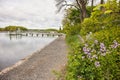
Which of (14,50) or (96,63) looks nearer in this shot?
(96,63)

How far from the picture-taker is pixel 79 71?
722 centimetres

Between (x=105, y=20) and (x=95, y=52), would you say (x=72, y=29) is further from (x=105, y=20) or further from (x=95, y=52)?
(x=95, y=52)

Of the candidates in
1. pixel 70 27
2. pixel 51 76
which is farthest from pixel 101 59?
pixel 70 27

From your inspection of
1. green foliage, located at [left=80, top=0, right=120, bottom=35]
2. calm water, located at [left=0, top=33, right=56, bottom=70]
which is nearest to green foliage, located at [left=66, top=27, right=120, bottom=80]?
green foliage, located at [left=80, top=0, right=120, bottom=35]

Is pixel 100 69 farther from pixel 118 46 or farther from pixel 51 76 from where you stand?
pixel 51 76

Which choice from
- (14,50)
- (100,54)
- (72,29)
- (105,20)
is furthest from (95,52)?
(14,50)

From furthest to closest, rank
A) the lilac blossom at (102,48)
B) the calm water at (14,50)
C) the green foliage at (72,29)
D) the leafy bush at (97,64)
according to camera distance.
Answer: the green foliage at (72,29) < the calm water at (14,50) < the lilac blossom at (102,48) < the leafy bush at (97,64)

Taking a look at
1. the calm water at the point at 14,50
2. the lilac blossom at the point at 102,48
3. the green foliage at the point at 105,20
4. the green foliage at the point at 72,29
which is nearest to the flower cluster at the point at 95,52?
the lilac blossom at the point at 102,48

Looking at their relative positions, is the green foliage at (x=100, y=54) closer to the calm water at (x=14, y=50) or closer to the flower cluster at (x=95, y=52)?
the flower cluster at (x=95, y=52)

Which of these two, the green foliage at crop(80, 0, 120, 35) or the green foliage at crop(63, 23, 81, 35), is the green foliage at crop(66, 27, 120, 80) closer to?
the green foliage at crop(80, 0, 120, 35)

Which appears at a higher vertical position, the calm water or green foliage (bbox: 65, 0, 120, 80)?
green foliage (bbox: 65, 0, 120, 80)

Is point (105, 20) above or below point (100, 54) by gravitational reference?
above

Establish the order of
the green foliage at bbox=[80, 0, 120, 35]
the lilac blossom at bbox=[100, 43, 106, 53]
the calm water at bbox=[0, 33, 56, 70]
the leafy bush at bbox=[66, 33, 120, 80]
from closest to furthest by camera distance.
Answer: the leafy bush at bbox=[66, 33, 120, 80]
the lilac blossom at bbox=[100, 43, 106, 53]
the green foliage at bbox=[80, 0, 120, 35]
the calm water at bbox=[0, 33, 56, 70]

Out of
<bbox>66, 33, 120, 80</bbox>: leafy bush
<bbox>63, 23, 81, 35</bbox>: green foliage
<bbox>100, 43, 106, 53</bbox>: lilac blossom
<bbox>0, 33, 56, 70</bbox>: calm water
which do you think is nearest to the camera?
<bbox>66, 33, 120, 80</bbox>: leafy bush
